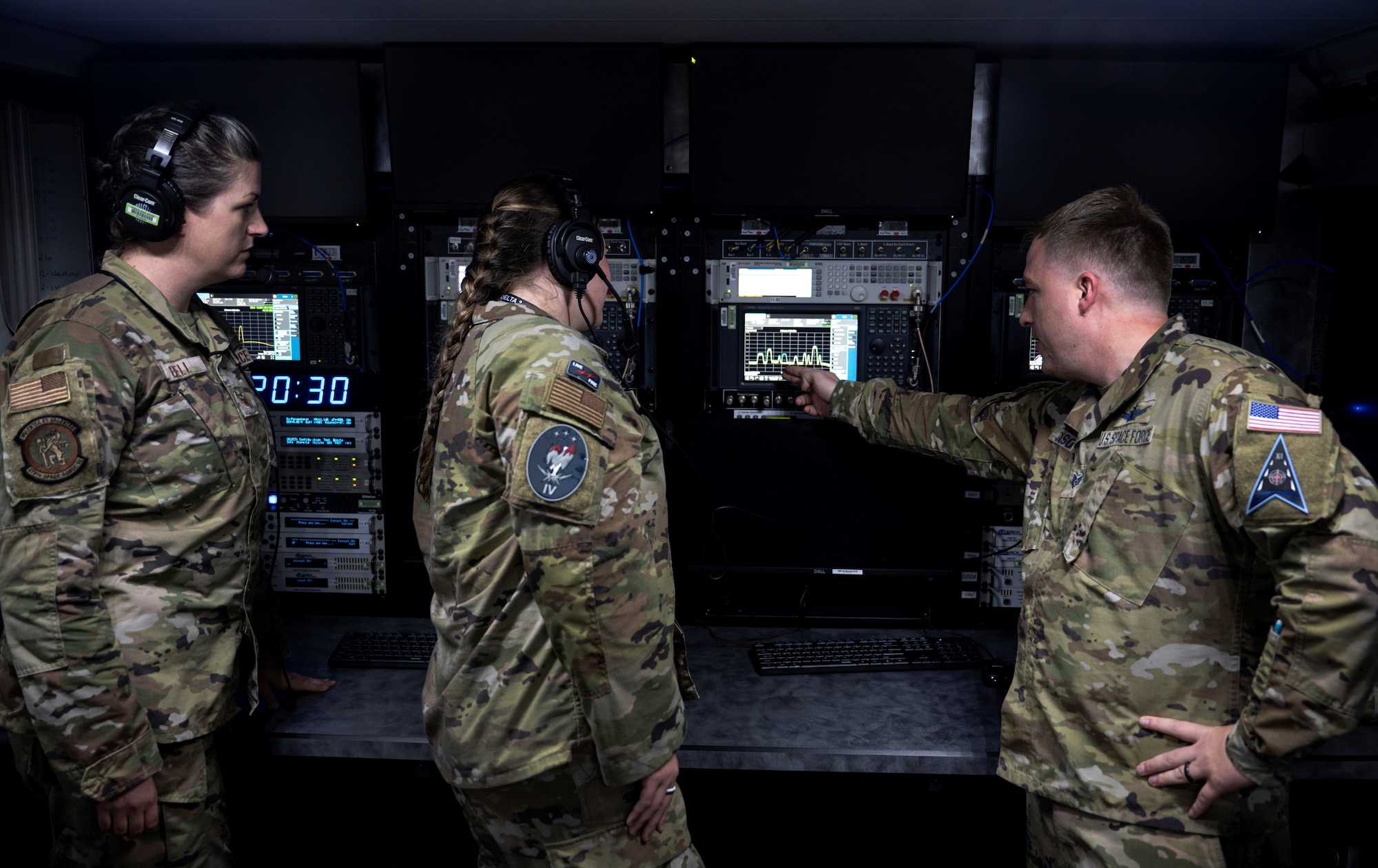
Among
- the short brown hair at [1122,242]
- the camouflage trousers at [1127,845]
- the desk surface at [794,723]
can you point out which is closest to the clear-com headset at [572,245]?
the short brown hair at [1122,242]

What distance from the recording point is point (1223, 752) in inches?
52.7

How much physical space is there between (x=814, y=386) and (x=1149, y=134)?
1090mm

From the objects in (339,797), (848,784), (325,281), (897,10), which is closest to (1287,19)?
(897,10)

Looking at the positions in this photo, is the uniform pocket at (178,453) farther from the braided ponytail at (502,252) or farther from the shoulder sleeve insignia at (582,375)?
the shoulder sleeve insignia at (582,375)

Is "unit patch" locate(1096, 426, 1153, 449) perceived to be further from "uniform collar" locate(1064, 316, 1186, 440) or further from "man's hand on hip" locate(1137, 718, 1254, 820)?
"man's hand on hip" locate(1137, 718, 1254, 820)

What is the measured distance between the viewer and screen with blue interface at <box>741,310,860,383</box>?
2336 millimetres

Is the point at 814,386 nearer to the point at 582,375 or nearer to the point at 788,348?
the point at 788,348

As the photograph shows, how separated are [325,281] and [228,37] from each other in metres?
0.68

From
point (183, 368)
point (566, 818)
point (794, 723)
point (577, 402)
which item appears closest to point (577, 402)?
point (577, 402)

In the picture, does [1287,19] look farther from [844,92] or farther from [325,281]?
[325,281]

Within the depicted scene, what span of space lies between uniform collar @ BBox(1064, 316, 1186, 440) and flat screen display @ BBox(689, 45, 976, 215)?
0.82 m

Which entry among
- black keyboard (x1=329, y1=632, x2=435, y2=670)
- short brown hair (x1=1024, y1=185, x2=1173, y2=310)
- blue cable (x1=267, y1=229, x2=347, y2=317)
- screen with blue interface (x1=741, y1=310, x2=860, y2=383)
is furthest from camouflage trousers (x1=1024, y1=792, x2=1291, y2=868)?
blue cable (x1=267, y1=229, x2=347, y2=317)

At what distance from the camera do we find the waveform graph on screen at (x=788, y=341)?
7.68 feet

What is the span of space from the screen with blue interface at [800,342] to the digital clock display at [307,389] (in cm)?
116
